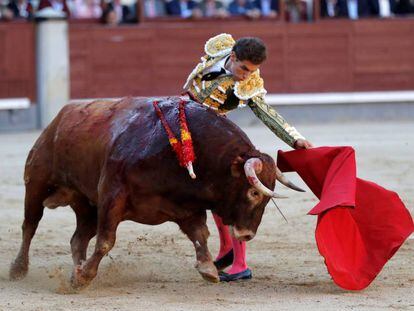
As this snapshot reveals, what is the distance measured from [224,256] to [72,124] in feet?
2.84

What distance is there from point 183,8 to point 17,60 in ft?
6.18

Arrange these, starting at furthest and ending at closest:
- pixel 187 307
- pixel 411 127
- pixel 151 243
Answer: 1. pixel 411 127
2. pixel 151 243
3. pixel 187 307

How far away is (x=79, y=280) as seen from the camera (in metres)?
4.30

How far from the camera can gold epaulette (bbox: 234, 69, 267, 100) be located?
4.45m

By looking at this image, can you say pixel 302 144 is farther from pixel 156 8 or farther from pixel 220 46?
pixel 156 8

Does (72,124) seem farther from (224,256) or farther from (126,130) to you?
(224,256)

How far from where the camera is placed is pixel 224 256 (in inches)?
190

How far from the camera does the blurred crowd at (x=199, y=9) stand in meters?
11.7

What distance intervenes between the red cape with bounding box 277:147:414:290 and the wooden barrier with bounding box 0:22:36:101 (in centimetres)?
739

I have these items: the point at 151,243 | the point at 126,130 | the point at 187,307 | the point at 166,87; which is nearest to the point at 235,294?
the point at 187,307

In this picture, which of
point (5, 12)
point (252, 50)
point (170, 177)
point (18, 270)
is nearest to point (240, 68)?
point (252, 50)

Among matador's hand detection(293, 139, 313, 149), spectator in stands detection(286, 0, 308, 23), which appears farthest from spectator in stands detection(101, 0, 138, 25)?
matador's hand detection(293, 139, 313, 149)

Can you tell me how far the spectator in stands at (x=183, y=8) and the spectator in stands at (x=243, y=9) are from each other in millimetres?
423

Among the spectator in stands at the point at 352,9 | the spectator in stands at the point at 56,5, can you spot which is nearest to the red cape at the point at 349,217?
the spectator in stands at the point at 56,5
